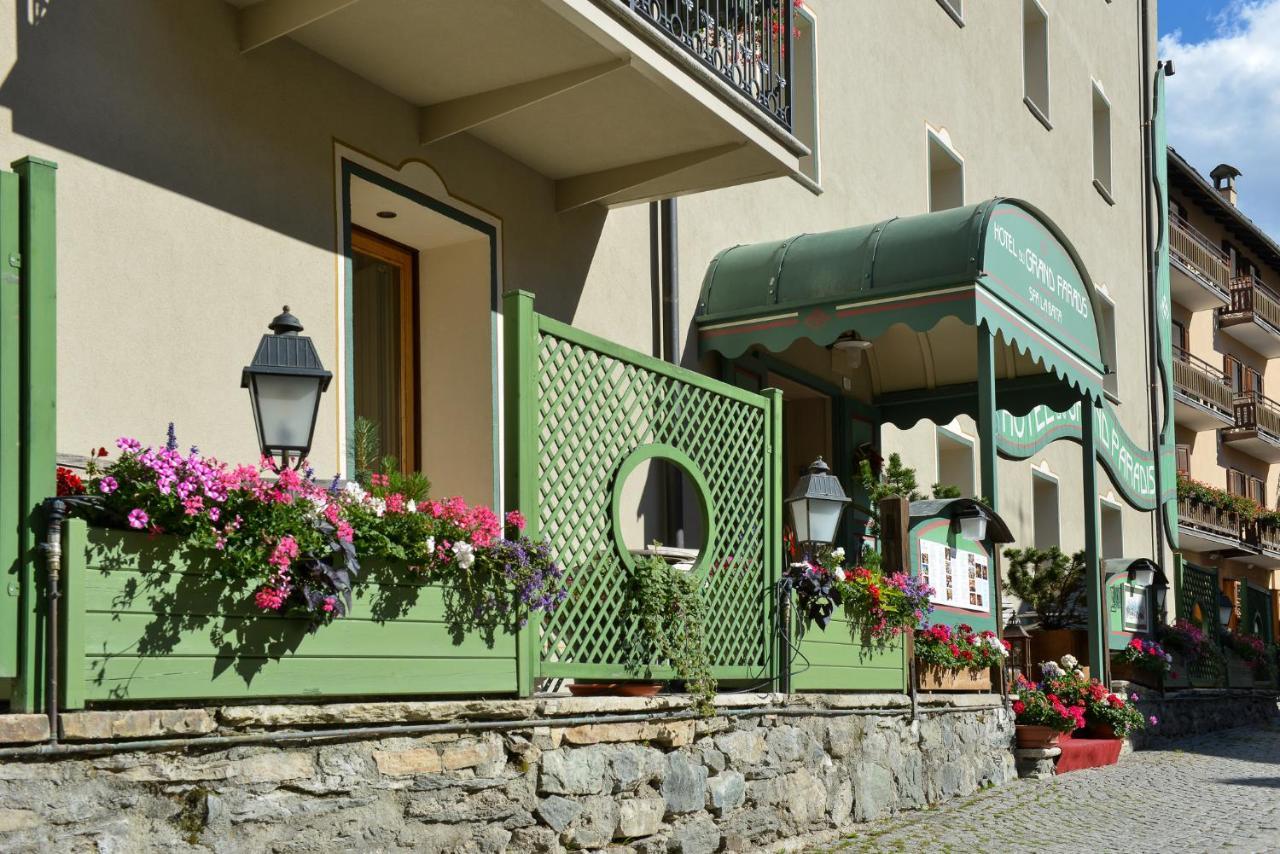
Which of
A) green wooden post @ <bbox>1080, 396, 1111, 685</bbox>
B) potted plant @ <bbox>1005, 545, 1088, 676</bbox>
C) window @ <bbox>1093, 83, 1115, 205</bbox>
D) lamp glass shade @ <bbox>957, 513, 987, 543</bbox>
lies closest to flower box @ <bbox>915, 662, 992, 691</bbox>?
lamp glass shade @ <bbox>957, 513, 987, 543</bbox>

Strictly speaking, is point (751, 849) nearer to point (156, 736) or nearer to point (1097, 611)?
point (156, 736)

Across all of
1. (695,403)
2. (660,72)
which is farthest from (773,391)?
(660,72)

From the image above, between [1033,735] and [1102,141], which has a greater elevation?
[1102,141]

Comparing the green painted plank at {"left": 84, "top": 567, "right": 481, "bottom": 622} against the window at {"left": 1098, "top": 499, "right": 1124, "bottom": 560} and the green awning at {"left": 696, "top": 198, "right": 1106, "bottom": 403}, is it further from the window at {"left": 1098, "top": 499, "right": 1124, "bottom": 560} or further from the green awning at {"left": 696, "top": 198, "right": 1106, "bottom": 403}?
the window at {"left": 1098, "top": 499, "right": 1124, "bottom": 560}

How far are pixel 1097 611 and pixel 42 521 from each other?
415 inches

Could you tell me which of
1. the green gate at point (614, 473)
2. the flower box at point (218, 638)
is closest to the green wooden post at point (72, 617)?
the flower box at point (218, 638)

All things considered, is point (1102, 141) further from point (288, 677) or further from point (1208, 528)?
point (288, 677)

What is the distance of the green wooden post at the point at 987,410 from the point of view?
34.8 feet

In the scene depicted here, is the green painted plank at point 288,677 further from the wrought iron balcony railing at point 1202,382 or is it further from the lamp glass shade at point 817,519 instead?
the wrought iron balcony railing at point 1202,382

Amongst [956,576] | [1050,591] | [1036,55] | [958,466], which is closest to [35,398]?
[956,576]

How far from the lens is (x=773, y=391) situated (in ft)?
27.2

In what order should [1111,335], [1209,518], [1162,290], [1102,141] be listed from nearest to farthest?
[1111,335], [1102,141], [1162,290], [1209,518]

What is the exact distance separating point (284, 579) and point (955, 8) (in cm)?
1314

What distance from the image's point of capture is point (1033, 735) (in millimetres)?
10930
